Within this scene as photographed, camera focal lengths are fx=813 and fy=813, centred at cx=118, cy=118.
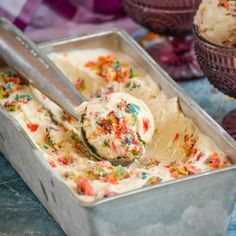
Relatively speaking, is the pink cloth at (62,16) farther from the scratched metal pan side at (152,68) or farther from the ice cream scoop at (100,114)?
the ice cream scoop at (100,114)

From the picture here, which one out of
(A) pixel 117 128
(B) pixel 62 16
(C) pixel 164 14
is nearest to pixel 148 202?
(A) pixel 117 128

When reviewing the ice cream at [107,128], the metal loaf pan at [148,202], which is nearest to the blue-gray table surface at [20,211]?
the metal loaf pan at [148,202]

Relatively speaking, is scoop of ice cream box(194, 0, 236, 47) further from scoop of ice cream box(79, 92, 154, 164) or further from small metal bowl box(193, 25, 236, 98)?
scoop of ice cream box(79, 92, 154, 164)

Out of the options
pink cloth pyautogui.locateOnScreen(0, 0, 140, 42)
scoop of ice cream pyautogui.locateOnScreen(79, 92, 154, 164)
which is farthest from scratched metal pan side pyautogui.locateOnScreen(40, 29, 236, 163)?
pink cloth pyautogui.locateOnScreen(0, 0, 140, 42)

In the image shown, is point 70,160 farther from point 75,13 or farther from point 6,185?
point 75,13

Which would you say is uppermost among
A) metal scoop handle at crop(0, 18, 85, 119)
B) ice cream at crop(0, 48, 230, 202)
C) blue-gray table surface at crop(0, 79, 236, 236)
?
metal scoop handle at crop(0, 18, 85, 119)

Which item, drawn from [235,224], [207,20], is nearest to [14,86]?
[207,20]
